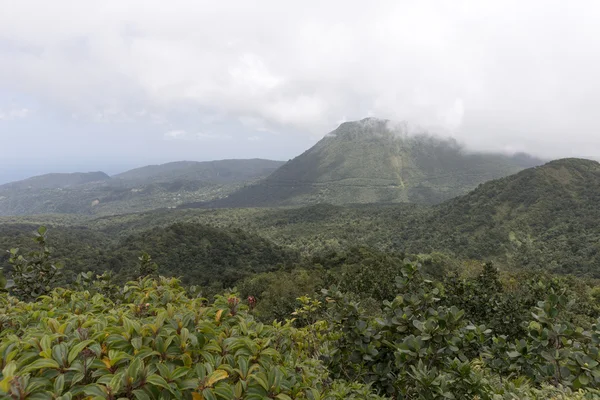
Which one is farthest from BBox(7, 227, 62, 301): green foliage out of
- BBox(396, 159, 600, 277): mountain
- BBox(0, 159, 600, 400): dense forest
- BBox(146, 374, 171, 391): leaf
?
BBox(396, 159, 600, 277): mountain

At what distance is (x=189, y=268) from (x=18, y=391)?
5884 cm

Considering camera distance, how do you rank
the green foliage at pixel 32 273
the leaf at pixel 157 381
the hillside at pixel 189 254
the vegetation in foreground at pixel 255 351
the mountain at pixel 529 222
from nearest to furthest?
the leaf at pixel 157 381 → the vegetation in foreground at pixel 255 351 → the green foliage at pixel 32 273 → the hillside at pixel 189 254 → the mountain at pixel 529 222

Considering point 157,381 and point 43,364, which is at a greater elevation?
point 43,364

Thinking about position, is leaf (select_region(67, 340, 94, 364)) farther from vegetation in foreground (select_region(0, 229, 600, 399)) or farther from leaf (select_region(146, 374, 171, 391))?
leaf (select_region(146, 374, 171, 391))

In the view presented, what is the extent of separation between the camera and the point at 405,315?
354 centimetres

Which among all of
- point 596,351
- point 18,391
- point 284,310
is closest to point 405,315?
point 596,351

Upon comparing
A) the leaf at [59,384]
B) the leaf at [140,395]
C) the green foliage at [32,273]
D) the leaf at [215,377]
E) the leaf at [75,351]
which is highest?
the leaf at [75,351]

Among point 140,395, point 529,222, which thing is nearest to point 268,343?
point 140,395

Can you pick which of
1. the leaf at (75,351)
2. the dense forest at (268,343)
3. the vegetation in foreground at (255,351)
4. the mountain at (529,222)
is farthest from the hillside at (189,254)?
the leaf at (75,351)

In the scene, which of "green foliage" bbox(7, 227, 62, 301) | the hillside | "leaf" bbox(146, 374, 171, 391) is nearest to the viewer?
"leaf" bbox(146, 374, 171, 391)

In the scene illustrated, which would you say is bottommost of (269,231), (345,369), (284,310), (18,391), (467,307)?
(269,231)

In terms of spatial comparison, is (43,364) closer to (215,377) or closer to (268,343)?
(215,377)

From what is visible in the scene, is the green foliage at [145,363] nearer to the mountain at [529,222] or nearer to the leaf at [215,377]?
the leaf at [215,377]

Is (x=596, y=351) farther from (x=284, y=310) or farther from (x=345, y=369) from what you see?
(x=284, y=310)
